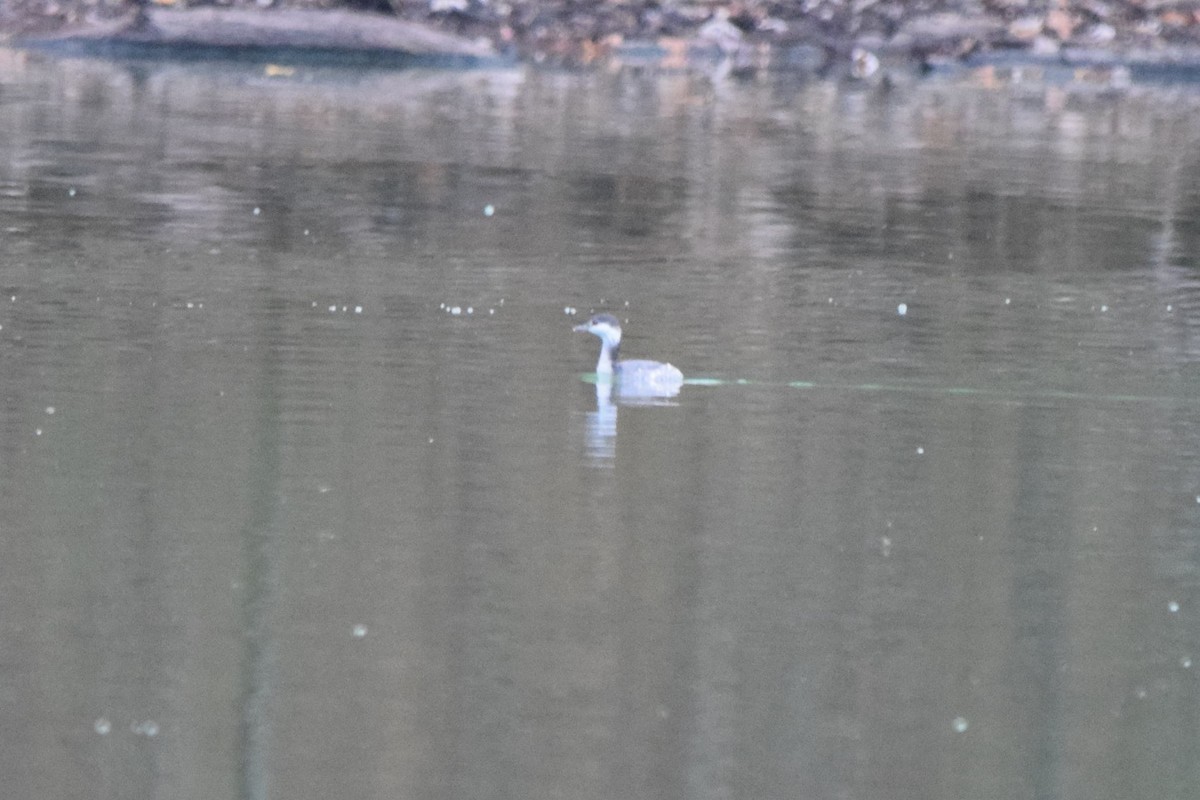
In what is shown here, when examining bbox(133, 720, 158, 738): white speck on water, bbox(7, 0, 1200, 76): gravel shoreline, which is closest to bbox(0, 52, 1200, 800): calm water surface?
bbox(133, 720, 158, 738): white speck on water

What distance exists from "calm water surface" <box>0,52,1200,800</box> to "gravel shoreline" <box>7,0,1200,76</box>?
27188mm

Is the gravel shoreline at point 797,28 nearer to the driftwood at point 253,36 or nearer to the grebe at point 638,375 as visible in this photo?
the driftwood at point 253,36

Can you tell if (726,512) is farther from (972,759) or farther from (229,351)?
(229,351)

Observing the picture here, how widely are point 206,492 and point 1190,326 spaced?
324 inches

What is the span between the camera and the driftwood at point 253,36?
44.5 meters

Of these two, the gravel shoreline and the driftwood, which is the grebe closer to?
the driftwood

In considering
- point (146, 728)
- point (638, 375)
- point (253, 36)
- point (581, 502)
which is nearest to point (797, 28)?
point (253, 36)

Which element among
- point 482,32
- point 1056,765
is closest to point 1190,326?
point 1056,765

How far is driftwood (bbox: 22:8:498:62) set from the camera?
146 feet

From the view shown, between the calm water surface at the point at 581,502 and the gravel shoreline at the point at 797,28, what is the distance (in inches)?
1070

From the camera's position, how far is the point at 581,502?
36.4 feet

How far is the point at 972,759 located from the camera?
26.5 feet

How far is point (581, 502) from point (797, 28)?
43626mm

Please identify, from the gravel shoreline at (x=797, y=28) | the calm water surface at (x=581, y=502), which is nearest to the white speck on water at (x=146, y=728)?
the calm water surface at (x=581, y=502)
